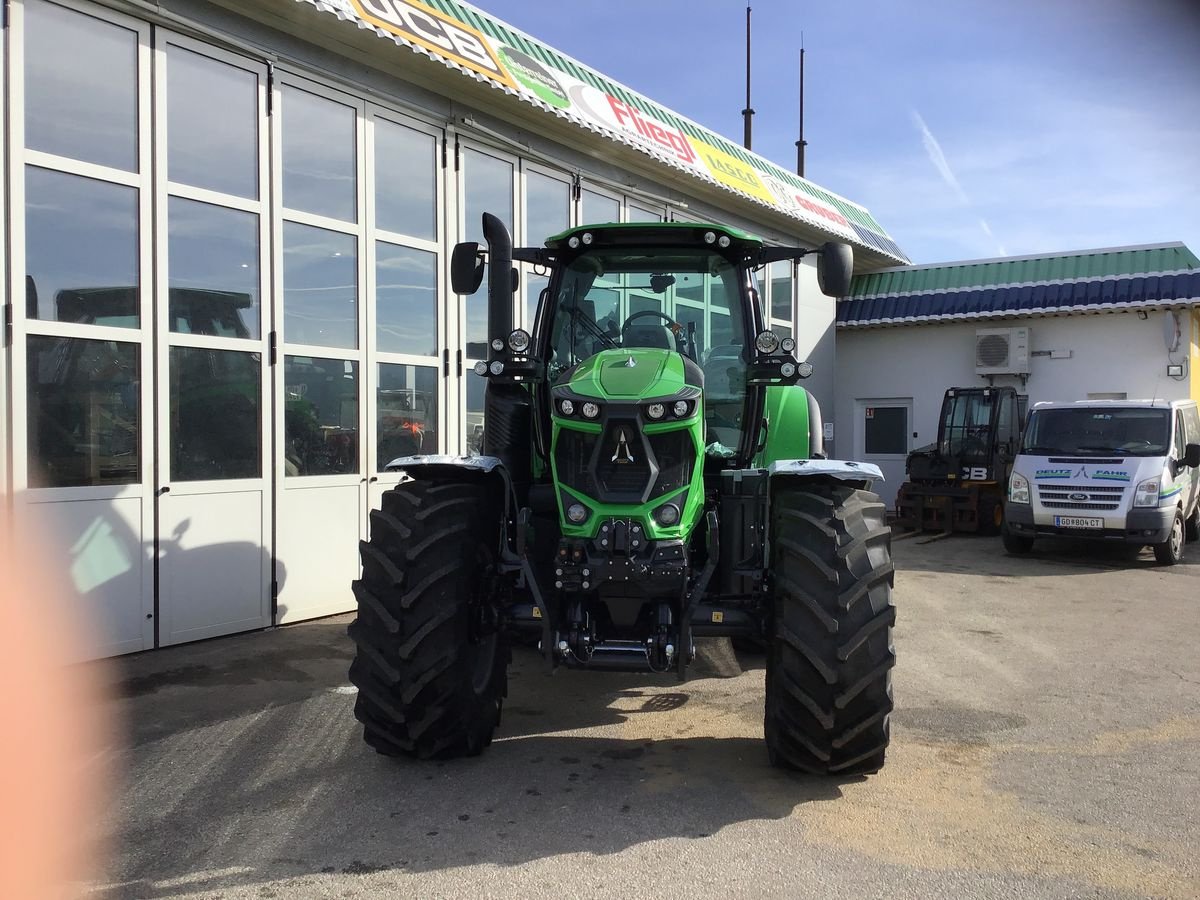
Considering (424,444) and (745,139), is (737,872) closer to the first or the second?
(424,444)

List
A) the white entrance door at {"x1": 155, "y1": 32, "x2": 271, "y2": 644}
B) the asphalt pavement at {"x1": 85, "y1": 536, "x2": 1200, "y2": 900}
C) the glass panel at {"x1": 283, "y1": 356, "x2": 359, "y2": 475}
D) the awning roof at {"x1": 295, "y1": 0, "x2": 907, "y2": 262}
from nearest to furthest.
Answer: the asphalt pavement at {"x1": 85, "y1": 536, "x2": 1200, "y2": 900}
the white entrance door at {"x1": 155, "y1": 32, "x2": 271, "y2": 644}
the glass panel at {"x1": 283, "y1": 356, "x2": 359, "y2": 475}
the awning roof at {"x1": 295, "y1": 0, "x2": 907, "y2": 262}

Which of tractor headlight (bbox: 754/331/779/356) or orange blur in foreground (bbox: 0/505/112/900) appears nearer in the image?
orange blur in foreground (bbox: 0/505/112/900)

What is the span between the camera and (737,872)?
10.8ft

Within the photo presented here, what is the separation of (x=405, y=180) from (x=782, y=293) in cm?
808

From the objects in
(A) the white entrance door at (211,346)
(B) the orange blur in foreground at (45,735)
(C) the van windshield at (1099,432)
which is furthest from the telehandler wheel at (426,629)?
(C) the van windshield at (1099,432)

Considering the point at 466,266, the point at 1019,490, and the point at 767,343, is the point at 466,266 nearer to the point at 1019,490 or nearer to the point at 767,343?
the point at 767,343

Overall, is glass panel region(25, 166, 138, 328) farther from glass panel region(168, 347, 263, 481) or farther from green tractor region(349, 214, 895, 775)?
green tractor region(349, 214, 895, 775)

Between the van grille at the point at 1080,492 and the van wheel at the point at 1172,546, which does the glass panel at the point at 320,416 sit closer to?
the van grille at the point at 1080,492

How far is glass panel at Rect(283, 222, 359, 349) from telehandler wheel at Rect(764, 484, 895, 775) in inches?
191

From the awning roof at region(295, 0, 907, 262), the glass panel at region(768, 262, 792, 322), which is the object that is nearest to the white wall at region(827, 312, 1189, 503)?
the awning roof at region(295, 0, 907, 262)

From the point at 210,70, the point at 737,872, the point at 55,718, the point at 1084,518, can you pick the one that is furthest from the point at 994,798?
the point at 1084,518

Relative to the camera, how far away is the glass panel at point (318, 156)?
24.5 feet

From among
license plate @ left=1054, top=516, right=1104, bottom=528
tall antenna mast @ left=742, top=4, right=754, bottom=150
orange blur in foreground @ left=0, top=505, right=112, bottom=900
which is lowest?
orange blur in foreground @ left=0, top=505, right=112, bottom=900

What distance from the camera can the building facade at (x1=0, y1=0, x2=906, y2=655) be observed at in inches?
233
